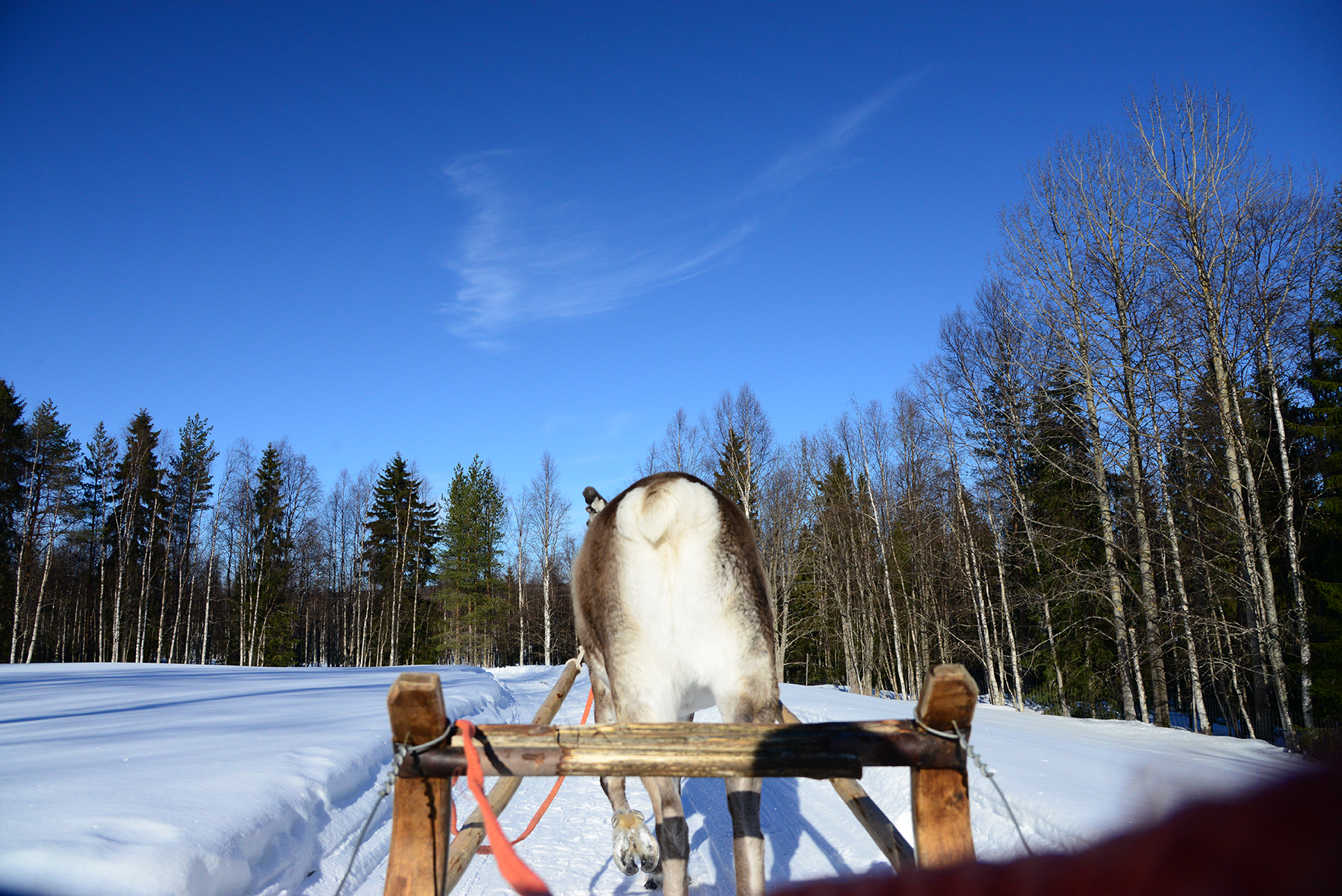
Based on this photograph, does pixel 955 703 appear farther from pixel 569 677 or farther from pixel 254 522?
pixel 254 522

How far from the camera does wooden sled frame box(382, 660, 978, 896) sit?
2.02 meters

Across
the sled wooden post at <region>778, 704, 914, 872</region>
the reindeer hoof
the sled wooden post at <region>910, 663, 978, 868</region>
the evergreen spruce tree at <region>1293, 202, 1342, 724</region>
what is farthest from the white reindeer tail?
the evergreen spruce tree at <region>1293, 202, 1342, 724</region>

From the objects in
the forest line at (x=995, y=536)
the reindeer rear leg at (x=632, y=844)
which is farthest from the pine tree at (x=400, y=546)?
the reindeer rear leg at (x=632, y=844)

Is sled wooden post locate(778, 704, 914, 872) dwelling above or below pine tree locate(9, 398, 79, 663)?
below

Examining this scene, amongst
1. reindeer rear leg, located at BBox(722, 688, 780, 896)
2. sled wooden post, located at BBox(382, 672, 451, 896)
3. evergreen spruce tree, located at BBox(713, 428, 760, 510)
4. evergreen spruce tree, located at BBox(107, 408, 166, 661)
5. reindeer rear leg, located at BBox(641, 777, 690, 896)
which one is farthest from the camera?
evergreen spruce tree, located at BBox(107, 408, 166, 661)

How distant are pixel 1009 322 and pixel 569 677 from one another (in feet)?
58.7

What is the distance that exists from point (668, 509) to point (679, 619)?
19.8 inches

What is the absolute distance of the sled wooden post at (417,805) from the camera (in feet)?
6.51

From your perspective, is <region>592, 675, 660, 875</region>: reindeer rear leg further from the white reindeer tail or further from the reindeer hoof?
the white reindeer tail

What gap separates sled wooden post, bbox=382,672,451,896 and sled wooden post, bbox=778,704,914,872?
1306 mm

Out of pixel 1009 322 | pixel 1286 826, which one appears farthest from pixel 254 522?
pixel 1286 826

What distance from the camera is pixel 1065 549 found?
18.9 metres

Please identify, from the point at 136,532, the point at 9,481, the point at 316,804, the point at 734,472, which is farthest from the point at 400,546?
the point at 316,804

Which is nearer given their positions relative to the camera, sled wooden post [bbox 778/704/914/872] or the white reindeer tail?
sled wooden post [bbox 778/704/914/872]
